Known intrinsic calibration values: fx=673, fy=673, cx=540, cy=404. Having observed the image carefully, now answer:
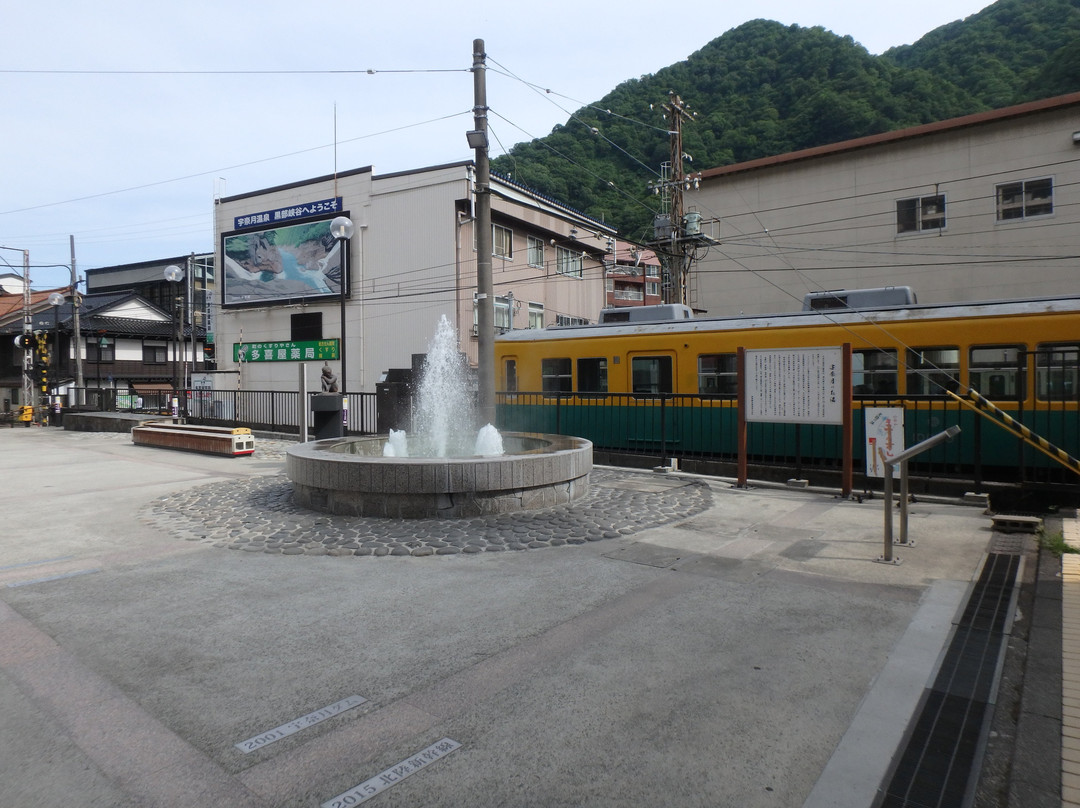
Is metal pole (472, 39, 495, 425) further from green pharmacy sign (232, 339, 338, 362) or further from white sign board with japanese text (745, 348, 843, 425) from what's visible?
green pharmacy sign (232, 339, 338, 362)

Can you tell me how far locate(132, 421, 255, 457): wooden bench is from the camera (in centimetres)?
1527

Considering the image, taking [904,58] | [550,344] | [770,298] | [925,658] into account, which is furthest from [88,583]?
[904,58]

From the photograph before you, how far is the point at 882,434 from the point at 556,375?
26.7 feet

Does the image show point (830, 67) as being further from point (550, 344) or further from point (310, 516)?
point (310, 516)

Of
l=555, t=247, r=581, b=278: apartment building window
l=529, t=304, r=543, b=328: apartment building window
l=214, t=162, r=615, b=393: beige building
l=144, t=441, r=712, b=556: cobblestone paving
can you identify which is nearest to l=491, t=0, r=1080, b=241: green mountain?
l=555, t=247, r=581, b=278: apartment building window

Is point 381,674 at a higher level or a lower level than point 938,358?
lower

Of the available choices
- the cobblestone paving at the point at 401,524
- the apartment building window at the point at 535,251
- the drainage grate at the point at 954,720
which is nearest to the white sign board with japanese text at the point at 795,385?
the cobblestone paving at the point at 401,524

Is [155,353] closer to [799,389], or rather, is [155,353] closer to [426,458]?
[426,458]

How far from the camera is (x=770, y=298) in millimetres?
28172

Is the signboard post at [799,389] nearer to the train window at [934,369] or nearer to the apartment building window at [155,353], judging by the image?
the train window at [934,369]

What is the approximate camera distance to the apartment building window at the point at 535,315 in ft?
112

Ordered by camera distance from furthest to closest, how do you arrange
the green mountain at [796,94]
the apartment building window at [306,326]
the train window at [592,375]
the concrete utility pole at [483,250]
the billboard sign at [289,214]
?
1. the apartment building window at [306,326]
2. the billboard sign at [289,214]
3. the green mountain at [796,94]
4. the train window at [592,375]
5. the concrete utility pole at [483,250]

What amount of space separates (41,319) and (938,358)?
4629cm

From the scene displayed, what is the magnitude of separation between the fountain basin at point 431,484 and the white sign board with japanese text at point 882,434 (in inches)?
145
